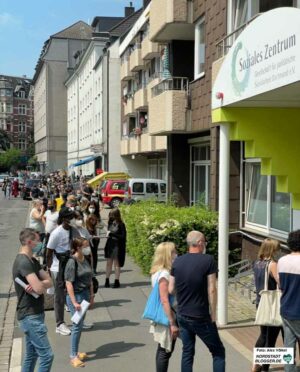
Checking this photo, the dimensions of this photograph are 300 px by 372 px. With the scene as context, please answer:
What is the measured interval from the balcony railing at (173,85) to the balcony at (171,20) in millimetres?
1479

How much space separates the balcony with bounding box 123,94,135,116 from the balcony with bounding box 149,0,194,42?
1750 cm

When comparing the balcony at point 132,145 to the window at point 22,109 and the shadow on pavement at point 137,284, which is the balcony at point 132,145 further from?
the window at point 22,109

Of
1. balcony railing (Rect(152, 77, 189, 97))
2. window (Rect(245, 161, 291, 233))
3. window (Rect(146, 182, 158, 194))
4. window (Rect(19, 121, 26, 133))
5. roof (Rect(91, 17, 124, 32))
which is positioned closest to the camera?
window (Rect(245, 161, 291, 233))

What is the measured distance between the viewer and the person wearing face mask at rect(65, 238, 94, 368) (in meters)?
6.27

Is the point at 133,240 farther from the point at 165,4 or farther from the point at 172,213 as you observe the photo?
the point at 165,4

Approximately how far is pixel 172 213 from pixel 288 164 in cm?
358

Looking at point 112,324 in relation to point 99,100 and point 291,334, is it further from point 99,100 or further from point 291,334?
point 99,100

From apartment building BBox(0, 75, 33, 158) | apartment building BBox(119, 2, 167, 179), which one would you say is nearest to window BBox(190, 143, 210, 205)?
apartment building BBox(119, 2, 167, 179)

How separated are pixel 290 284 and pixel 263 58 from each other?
2.99 meters

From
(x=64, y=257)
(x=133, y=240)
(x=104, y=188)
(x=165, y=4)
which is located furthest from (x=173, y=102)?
(x=104, y=188)

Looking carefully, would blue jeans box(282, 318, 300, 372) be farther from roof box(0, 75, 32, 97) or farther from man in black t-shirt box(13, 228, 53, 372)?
roof box(0, 75, 32, 97)

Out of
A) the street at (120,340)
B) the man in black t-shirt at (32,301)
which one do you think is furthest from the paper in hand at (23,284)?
the street at (120,340)

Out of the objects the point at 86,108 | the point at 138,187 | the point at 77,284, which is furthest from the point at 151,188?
the point at 86,108

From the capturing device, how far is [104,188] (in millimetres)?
31672
